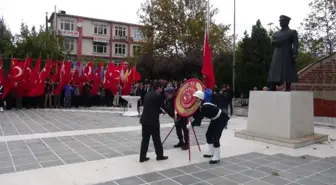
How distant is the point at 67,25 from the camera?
50.6 meters

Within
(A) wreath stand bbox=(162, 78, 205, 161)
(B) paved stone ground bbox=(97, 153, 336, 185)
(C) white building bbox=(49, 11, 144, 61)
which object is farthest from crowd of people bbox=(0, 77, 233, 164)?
(C) white building bbox=(49, 11, 144, 61)

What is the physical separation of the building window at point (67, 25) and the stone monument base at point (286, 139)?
4754cm

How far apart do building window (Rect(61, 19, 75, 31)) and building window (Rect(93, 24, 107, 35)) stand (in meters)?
3.99

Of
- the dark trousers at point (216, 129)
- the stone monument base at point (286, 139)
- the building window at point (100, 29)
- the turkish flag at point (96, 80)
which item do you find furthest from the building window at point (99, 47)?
the dark trousers at point (216, 129)

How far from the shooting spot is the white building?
5034cm

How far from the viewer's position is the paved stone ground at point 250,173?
488cm

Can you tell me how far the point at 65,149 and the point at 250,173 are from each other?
14.5ft

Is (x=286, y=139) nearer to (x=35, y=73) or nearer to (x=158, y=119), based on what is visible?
(x=158, y=119)

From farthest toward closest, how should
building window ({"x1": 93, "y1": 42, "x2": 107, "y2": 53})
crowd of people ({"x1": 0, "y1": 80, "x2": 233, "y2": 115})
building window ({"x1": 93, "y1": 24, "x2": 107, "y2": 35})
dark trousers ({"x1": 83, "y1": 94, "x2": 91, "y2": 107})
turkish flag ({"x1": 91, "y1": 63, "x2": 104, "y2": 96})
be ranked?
1. building window ({"x1": 93, "y1": 42, "x2": 107, "y2": 53})
2. building window ({"x1": 93, "y1": 24, "x2": 107, "y2": 35})
3. dark trousers ({"x1": 83, "y1": 94, "x2": 91, "y2": 107})
4. turkish flag ({"x1": 91, "y1": 63, "x2": 104, "y2": 96})
5. crowd of people ({"x1": 0, "y1": 80, "x2": 233, "y2": 115})

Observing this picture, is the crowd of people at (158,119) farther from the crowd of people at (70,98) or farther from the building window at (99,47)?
the building window at (99,47)

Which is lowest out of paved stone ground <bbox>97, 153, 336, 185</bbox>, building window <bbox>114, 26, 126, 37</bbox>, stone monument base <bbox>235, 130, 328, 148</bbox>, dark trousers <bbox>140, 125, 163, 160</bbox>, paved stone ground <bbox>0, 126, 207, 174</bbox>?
paved stone ground <bbox>97, 153, 336, 185</bbox>

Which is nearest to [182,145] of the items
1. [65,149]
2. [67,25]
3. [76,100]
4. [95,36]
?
[65,149]

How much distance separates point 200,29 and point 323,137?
19185mm

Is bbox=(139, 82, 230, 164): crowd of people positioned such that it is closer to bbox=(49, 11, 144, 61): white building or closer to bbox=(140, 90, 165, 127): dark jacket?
bbox=(140, 90, 165, 127): dark jacket
